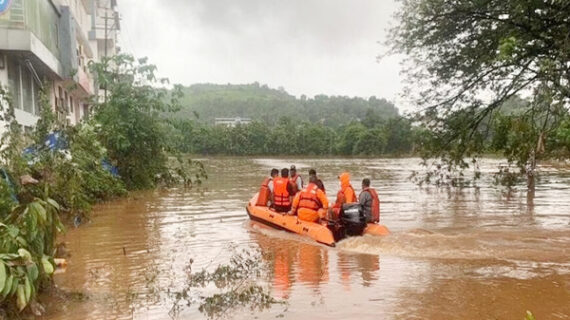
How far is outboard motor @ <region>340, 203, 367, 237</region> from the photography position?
37.9 ft

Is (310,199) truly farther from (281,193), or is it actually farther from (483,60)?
(483,60)

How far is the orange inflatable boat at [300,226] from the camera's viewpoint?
1155cm

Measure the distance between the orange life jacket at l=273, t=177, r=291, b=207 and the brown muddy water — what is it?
0.76 metres

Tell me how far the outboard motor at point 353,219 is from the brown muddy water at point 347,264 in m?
0.30

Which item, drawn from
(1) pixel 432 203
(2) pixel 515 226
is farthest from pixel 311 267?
(1) pixel 432 203

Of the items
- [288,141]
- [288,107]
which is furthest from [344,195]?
[288,107]

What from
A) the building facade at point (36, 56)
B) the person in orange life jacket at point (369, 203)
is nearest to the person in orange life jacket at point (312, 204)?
the person in orange life jacket at point (369, 203)

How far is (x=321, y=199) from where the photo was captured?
1220cm

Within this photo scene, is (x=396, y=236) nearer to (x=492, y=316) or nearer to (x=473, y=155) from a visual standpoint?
(x=492, y=316)

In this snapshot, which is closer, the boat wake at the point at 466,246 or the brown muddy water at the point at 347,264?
the brown muddy water at the point at 347,264

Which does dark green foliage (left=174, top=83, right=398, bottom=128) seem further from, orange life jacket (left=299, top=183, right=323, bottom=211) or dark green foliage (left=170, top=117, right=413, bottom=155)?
orange life jacket (left=299, top=183, right=323, bottom=211)

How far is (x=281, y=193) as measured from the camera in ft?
45.2

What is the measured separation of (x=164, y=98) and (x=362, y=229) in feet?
43.1

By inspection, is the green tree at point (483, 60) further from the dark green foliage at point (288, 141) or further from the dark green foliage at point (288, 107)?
the dark green foliage at point (288, 107)
